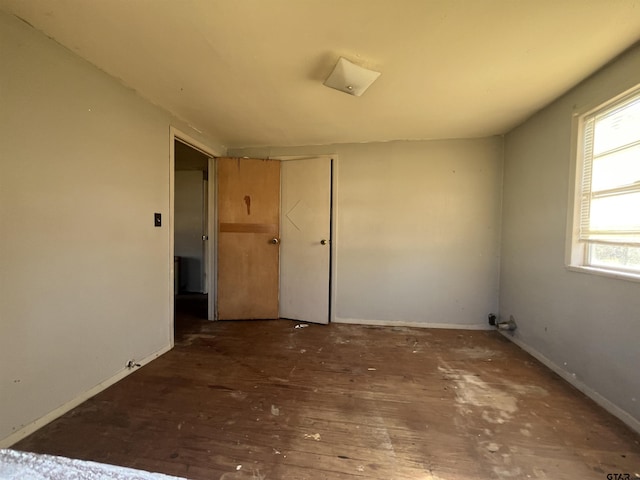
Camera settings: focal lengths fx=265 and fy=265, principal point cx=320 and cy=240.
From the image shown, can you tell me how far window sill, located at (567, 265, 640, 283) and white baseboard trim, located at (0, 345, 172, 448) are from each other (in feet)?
11.2

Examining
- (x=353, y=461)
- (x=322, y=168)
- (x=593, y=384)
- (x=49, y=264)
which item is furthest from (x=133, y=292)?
(x=593, y=384)

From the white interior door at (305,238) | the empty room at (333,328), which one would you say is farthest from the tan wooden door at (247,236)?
the empty room at (333,328)

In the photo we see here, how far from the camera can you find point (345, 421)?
1.56 metres

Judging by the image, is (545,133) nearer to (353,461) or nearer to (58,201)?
(353,461)

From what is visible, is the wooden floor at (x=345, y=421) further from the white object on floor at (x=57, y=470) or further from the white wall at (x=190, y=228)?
the white wall at (x=190, y=228)

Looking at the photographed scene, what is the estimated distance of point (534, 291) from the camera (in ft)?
7.91

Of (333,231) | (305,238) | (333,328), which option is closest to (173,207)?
(305,238)

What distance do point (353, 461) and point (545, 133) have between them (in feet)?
9.38

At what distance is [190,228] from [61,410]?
363 centimetres

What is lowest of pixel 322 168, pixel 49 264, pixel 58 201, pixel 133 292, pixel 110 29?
pixel 133 292

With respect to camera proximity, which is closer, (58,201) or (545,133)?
(58,201)

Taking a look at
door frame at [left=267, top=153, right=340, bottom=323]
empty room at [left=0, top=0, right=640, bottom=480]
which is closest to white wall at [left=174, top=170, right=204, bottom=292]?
empty room at [left=0, top=0, right=640, bottom=480]

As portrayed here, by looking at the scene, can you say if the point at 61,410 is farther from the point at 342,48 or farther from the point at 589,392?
the point at 589,392

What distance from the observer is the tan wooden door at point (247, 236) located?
328 cm
